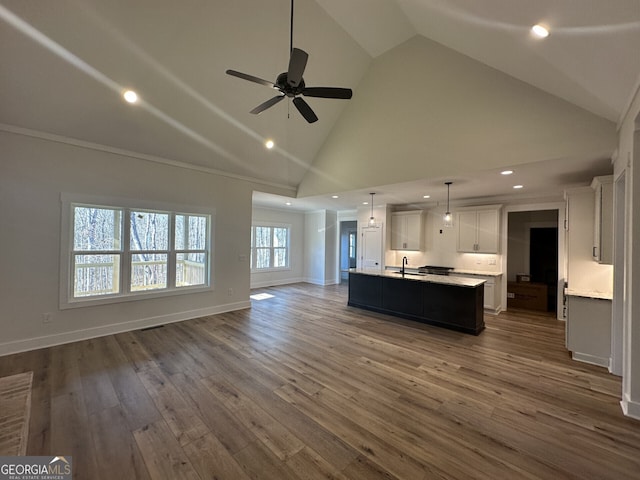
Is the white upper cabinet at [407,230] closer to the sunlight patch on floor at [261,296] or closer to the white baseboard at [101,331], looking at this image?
the sunlight patch on floor at [261,296]

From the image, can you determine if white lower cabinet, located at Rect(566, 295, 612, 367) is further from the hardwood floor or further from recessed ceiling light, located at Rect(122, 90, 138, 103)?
recessed ceiling light, located at Rect(122, 90, 138, 103)

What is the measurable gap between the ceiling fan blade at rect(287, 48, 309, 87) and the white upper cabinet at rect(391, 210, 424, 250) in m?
5.43

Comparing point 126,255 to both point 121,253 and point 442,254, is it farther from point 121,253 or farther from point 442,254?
point 442,254

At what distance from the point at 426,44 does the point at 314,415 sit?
4.82 m

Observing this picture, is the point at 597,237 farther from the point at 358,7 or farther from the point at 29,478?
the point at 29,478

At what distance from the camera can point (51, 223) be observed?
374cm

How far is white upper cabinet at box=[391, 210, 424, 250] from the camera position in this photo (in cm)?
710

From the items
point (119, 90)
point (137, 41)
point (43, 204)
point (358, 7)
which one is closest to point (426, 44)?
point (358, 7)

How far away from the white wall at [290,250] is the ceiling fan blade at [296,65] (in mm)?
6084

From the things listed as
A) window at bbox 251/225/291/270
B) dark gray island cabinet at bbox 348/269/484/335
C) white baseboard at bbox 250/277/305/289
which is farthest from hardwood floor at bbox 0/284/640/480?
window at bbox 251/225/291/270

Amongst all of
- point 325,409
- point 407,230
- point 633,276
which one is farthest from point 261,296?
point 633,276

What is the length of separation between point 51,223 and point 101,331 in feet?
5.72

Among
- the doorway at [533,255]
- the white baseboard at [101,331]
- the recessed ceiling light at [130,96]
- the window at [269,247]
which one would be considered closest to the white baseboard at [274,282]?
the window at [269,247]

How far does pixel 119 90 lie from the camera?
3.60 meters
